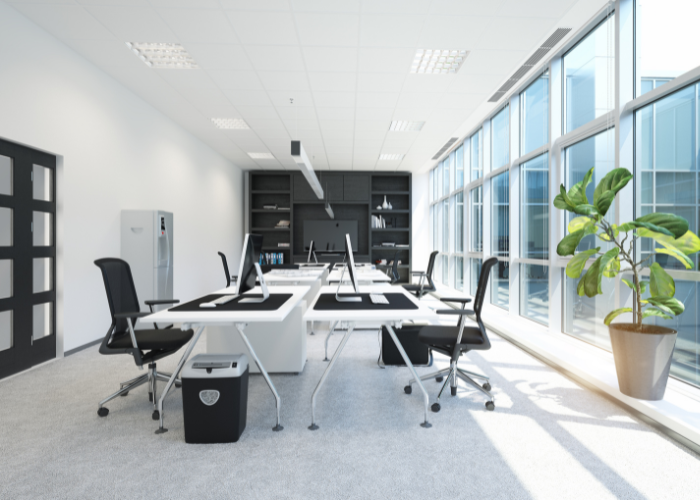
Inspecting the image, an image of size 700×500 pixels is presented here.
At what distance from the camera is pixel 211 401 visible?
2.26 metres

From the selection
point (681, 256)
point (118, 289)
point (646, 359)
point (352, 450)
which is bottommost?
point (352, 450)

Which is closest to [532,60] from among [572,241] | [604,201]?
[604,201]

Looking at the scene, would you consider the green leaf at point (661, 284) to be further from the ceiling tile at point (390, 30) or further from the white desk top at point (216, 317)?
the ceiling tile at point (390, 30)

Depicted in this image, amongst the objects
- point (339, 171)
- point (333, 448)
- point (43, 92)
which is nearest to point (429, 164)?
point (339, 171)

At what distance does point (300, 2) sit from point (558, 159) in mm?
3214

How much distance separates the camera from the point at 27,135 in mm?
3564

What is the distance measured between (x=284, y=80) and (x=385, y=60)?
1282 mm

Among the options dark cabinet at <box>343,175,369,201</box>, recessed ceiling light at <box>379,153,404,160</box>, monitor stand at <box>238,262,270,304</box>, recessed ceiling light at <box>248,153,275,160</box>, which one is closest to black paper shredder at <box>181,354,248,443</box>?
monitor stand at <box>238,262,270,304</box>

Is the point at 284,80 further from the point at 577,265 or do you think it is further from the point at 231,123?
the point at 577,265

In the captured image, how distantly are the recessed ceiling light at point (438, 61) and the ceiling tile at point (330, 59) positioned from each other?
71cm

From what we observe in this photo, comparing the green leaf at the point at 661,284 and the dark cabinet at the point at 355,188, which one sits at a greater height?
the dark cabinet at the point at 355,188

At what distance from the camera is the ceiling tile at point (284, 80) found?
178 inches

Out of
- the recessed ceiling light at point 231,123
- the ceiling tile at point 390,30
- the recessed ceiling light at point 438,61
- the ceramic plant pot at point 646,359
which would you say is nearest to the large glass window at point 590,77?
the recessed ceiling light at point 438,61

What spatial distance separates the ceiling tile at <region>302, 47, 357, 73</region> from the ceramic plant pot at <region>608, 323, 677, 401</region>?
3.55m
